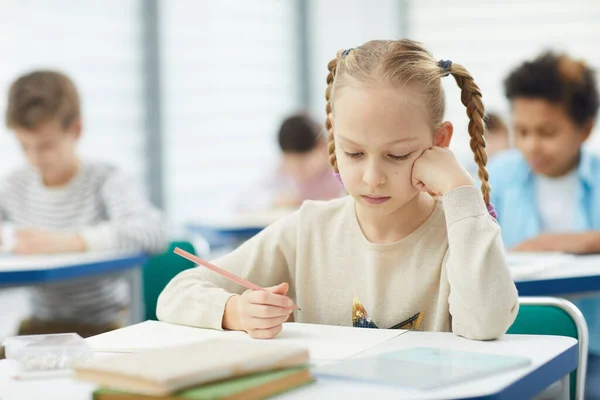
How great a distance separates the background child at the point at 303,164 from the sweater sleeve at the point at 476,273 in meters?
3.35

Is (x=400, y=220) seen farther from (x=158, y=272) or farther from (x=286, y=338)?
(x=158, y=272)

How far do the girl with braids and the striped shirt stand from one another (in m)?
1.29

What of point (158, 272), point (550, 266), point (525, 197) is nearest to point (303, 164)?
point (525, 197)

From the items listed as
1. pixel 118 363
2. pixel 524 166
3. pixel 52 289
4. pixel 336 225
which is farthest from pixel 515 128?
pixel 118 363

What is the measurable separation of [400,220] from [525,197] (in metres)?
1.45

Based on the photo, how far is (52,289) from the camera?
3115 mm

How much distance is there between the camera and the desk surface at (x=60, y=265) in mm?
2459

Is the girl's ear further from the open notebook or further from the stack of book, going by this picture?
the stack of book

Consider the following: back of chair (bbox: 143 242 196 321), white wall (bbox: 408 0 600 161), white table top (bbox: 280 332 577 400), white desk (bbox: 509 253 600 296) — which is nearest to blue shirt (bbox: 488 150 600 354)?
white desk (bbox: 509 253 600 296)

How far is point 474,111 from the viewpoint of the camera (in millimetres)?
1683

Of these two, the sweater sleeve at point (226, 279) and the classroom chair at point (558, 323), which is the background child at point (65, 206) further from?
the classroom chair at point (558, 323)

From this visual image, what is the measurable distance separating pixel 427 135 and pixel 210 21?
4701 millimetres

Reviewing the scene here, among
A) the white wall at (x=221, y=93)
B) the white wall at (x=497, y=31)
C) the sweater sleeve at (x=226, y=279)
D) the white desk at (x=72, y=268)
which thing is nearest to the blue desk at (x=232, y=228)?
the white wall at (x=221, y=93)

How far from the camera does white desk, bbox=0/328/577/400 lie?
1.08 m
